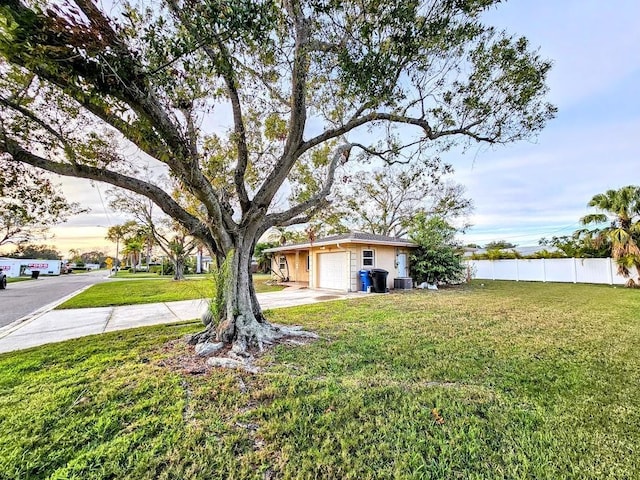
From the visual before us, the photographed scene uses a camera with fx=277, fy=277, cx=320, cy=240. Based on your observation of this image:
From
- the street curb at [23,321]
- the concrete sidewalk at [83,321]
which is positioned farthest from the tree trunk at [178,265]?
the concrete sidewalk at [83,321]

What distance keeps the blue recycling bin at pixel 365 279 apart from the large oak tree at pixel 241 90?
7.74 metres

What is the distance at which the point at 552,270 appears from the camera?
1742 centimetres

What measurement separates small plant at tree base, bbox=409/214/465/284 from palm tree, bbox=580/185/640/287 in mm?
6833

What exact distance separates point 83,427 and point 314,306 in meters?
7.11

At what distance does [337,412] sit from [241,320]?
2907 millimetres

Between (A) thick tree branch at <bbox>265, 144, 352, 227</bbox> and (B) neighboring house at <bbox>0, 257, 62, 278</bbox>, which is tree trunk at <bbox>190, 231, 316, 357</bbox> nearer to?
(A) thick tree branch at <bbox>265, 144, 352, 227</bbox>

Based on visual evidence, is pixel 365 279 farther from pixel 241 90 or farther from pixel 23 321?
pixel 23 321

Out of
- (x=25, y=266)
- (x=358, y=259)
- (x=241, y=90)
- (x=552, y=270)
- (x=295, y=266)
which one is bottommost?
(x=552, y=270)

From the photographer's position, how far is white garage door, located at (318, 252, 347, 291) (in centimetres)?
1443

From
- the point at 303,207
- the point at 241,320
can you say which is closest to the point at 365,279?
the point at 303,207

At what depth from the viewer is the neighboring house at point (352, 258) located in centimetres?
1384

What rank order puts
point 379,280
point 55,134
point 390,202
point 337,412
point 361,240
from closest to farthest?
point 337,412 → point 55,134 → point 361,240 → point 379,280 → point 390,202

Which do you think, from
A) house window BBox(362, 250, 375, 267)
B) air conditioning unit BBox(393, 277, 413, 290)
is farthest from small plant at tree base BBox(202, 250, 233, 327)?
air conditioning unit BBox(393, 277, 413, 290)

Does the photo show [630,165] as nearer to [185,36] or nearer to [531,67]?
[531,67]
